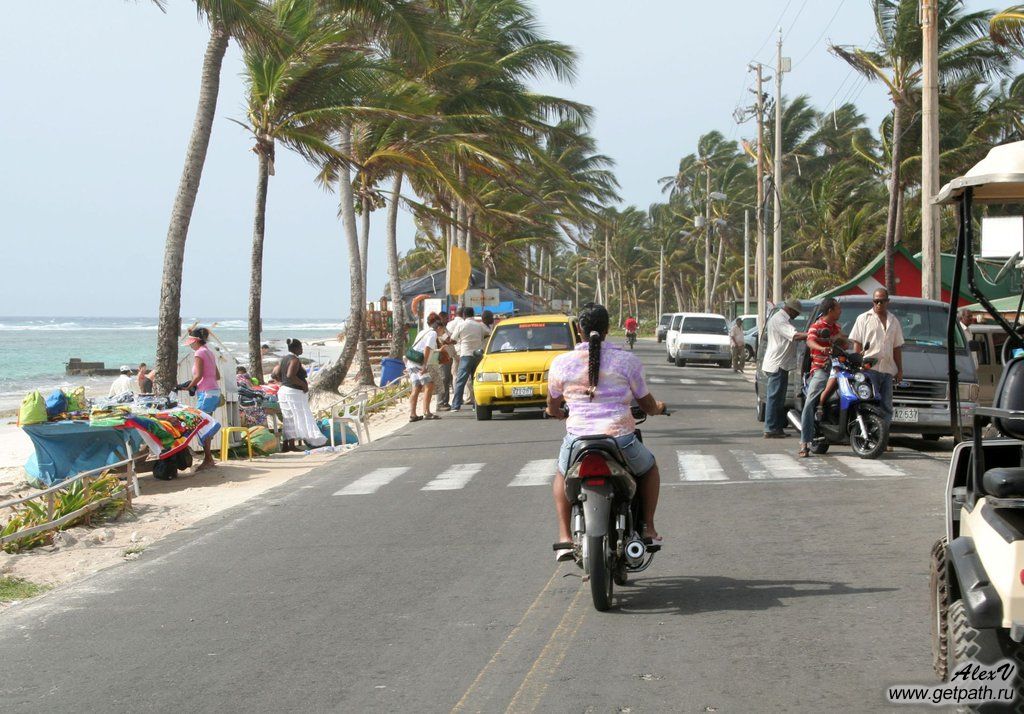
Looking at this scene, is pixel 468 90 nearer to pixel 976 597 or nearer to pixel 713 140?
pixel 976 597

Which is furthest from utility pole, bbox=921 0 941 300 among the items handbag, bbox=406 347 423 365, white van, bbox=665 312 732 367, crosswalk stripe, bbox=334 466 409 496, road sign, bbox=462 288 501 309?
white van, bbox=665 312 732 367

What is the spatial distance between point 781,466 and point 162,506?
672 centimetres

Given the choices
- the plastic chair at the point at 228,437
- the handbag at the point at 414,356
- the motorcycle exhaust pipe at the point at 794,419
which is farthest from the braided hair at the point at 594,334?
the handbag at the point at 414,356

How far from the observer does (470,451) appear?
53.4ft

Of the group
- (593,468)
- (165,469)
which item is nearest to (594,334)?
(593,468)

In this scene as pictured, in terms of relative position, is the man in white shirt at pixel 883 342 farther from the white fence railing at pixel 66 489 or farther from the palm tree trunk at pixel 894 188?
the palm tree trunk at pixel 894 188

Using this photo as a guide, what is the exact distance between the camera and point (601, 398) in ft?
23.2

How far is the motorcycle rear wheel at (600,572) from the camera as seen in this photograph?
660 cm

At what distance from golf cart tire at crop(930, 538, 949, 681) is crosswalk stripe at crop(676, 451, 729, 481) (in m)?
7.19

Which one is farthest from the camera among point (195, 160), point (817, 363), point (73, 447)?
point (195, 160)

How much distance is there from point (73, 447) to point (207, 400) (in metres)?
2.54

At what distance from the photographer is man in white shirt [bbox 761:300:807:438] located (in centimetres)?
1594

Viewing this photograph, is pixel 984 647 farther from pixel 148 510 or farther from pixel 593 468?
pixel 148 510

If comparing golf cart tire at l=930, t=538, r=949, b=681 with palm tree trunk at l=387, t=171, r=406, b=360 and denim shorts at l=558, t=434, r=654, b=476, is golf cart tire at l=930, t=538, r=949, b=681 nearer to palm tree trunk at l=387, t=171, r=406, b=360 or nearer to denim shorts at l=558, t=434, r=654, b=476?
denim shorts at l=558, t=434, r=654, b=476
